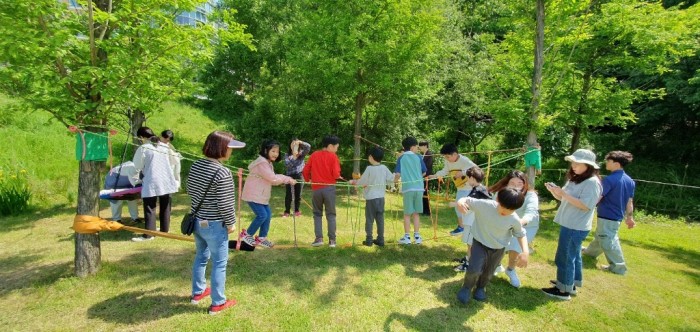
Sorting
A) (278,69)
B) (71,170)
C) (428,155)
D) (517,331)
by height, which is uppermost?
(278,69)

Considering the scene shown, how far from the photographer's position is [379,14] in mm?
9211

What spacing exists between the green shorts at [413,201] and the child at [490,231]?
62.2 inches

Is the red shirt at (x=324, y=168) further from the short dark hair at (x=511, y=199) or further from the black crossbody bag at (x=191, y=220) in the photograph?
the short dark hair at (x=511, y=199)

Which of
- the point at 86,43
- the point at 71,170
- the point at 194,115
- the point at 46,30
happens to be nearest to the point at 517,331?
the point at 86,43

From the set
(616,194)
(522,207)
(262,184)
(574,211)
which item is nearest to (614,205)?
(616,194)

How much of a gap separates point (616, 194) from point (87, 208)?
6.87 meters

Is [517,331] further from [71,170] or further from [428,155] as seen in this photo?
[71,170]

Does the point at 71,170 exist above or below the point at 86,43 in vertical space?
below

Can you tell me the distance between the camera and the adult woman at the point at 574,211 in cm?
414

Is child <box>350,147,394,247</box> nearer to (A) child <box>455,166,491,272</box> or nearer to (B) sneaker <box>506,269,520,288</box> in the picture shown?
(A) child <box>455,166,491,272</box>

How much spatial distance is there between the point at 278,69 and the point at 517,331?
39.7 ft

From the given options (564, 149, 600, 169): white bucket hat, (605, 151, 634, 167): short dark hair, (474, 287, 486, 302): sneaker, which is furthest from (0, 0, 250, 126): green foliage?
(605, 151, 634, 167): short dark hair

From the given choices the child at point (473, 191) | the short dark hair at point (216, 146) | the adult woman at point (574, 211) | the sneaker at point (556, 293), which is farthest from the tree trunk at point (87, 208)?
the sneaker at point (556, 293)

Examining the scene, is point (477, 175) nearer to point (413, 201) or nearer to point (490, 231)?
point (490, 231)
